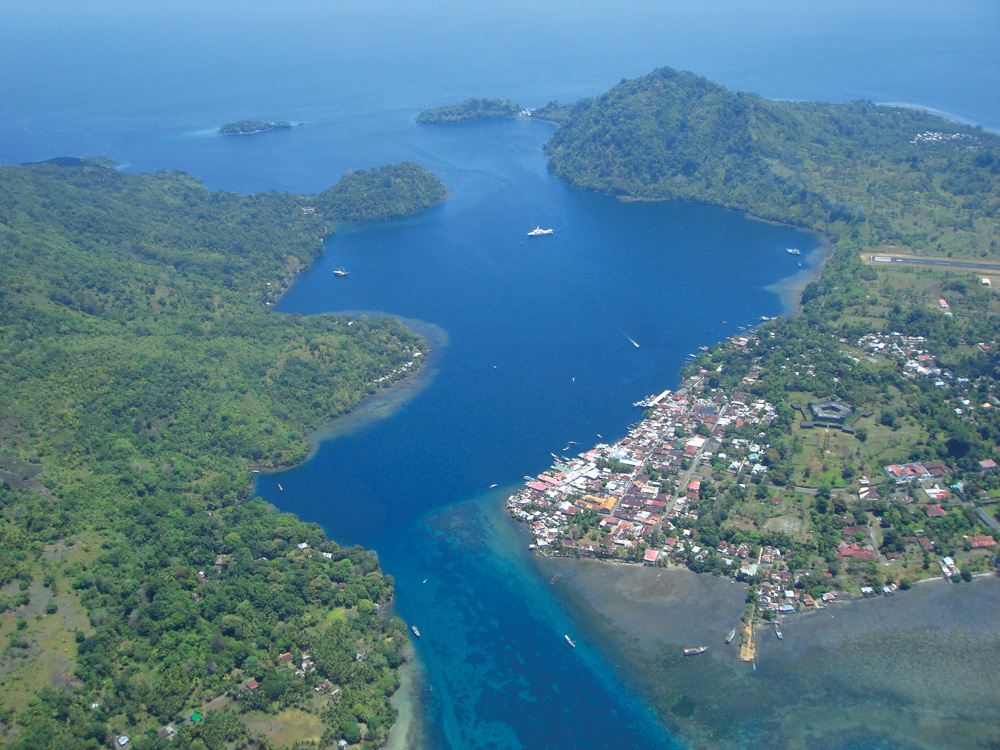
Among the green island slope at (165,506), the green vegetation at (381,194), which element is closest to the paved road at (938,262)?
the green island slope at (165,506)

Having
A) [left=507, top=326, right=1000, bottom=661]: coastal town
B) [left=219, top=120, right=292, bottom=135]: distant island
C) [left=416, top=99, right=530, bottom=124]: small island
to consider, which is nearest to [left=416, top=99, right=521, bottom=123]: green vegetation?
[left=416, top=99, right=530, bottom=124]: small island

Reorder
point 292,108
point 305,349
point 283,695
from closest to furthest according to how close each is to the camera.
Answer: point 283,695
point 305,349
point 292,108

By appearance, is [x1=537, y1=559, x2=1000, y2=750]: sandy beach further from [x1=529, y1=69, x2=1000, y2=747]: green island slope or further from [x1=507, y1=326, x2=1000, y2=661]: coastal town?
[x1=507, y1=326, x2=1000, y2=661]: coastal town

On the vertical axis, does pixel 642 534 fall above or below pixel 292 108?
below

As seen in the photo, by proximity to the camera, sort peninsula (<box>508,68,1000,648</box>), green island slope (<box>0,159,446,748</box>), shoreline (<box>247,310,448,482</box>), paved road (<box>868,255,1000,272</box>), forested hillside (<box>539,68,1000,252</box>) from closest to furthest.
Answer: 1. green island slope (<box>0,159,446,748</box>)
2. peninsula (<box>508,68,1000,648</box>)
3. shoreline (<box>247,310,448,482</box>)
4. paved road (<box>868,255,1000,272</box>)
5. forested hillside (<box>539,68,1000,252</box>)

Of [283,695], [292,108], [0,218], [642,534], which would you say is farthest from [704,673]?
[292,108]

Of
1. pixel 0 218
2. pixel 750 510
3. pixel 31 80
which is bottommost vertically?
pixel 750 510

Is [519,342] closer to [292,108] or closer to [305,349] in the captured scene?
[305,349]

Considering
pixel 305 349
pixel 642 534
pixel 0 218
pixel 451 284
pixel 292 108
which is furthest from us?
pixel 292 108
